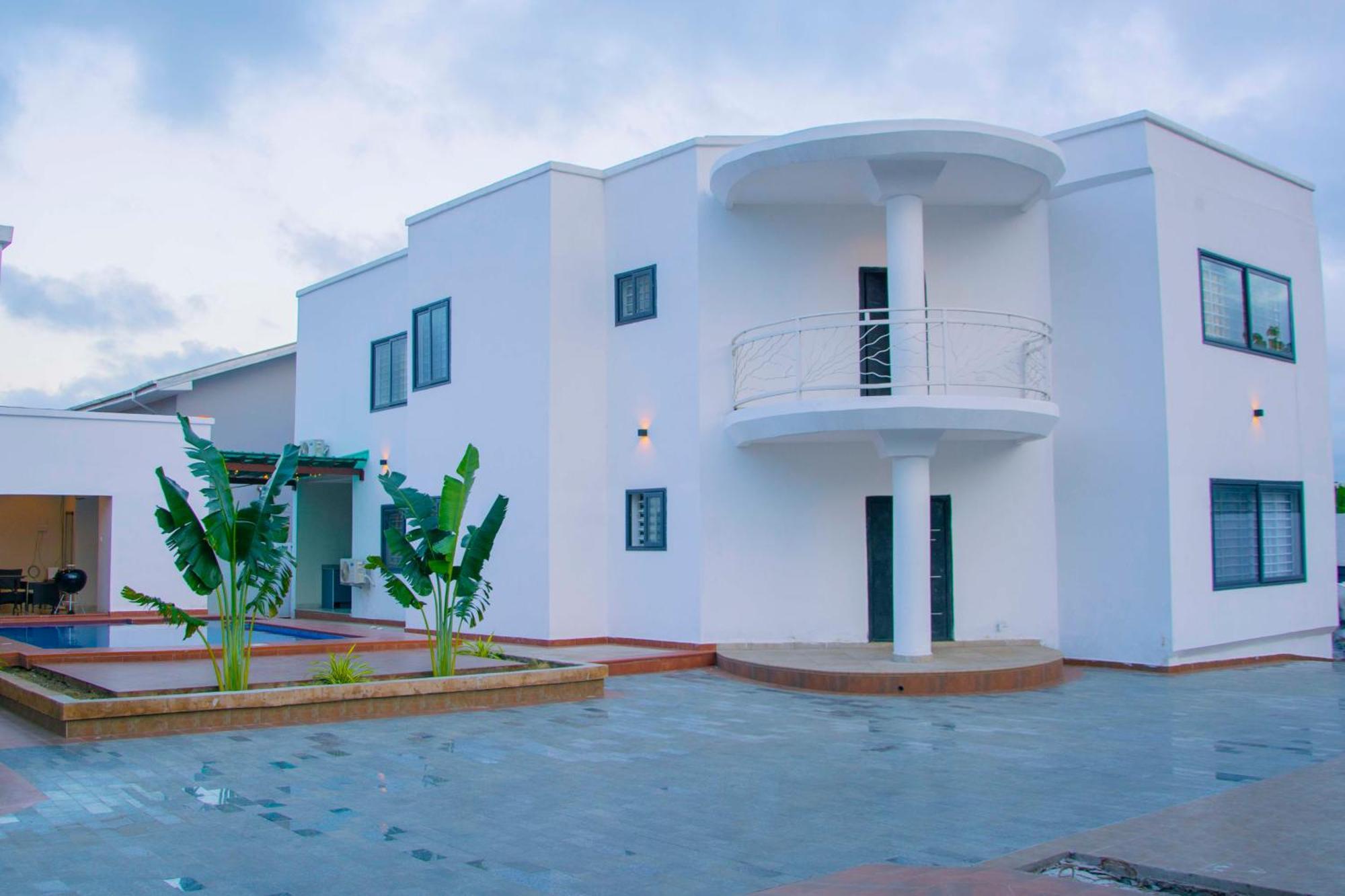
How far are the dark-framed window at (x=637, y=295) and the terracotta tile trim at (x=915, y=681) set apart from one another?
18.0 ft

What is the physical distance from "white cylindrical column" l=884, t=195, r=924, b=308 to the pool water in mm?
9456

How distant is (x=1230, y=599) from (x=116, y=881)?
14.1 metres

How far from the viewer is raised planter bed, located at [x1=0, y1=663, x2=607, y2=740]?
30.5 ft

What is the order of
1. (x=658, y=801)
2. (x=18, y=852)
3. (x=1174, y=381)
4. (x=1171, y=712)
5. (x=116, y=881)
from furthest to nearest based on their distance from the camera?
(x=1174, y=381) → (x=1171, y=712) → (x=658, y=801) → (x=18, y=852) → (x=116, y=881)

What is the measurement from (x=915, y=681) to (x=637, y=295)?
6.81m

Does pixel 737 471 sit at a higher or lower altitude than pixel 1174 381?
lower

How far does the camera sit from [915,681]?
1254 centimetres

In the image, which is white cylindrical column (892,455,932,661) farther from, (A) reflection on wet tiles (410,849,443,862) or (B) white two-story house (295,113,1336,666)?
(A) reflection on wet tiles (410,849,443,862)

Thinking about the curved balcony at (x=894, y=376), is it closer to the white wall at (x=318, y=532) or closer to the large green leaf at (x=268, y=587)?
the large green leaf at (x=268, y=587)

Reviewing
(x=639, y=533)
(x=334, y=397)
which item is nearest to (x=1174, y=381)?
(x=639, y=533)

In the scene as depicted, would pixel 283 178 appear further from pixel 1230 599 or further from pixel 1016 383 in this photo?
pixel 1230 599

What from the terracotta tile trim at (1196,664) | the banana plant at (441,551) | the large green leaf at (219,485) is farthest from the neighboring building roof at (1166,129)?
the large green leaf at (219,485)

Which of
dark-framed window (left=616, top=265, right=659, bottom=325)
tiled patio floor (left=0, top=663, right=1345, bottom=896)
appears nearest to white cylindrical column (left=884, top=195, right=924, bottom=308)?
A: dark-framed window (left=616, top=265, right=659, bottom=325)

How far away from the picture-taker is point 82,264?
19562 millimetres
